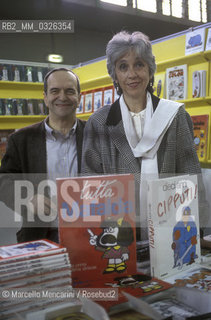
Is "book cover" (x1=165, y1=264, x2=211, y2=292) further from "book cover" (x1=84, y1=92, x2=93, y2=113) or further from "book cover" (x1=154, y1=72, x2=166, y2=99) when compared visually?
"book cover" (x1=84, y1=92, x2=93, y2=113)

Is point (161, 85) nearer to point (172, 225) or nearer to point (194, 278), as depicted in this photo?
point (172, 225)

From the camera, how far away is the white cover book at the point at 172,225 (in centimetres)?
108

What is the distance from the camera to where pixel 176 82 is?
3.78m

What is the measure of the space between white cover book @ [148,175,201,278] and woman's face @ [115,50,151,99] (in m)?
0.62

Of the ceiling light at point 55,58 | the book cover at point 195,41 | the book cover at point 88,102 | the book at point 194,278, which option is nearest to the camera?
the book at point 194,278

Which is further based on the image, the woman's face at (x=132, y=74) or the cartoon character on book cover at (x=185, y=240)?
the woman's face at (x=132, y=74)

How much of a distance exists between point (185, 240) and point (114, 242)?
0.27 metres

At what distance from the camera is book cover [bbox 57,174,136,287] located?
3.39 ft

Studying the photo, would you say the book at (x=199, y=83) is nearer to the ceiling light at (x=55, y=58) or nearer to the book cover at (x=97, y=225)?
the book cover at (x=97, y=225)

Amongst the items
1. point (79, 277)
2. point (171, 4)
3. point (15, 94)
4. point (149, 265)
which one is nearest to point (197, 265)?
point (149, 265)

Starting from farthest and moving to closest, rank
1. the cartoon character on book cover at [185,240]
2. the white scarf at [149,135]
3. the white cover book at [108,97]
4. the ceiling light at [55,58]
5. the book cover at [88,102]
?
1. the ceiling light at [55,58]
2. the book cover at [88,102]
3. the white cover book at [108,97]
4. the white scarf at [149,135]
5. the cartoon character on book cover at [185,240]

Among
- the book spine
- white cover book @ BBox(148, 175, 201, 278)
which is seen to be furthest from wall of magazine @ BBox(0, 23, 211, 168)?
the book spine

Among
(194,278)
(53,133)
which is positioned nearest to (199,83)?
(53,133)

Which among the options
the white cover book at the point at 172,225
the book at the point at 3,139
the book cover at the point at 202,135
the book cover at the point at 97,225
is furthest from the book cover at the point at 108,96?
the book cover at the point at 97,225
